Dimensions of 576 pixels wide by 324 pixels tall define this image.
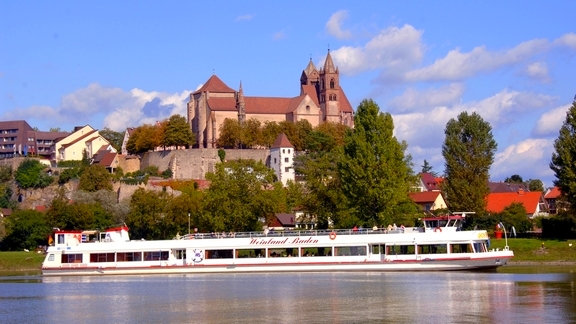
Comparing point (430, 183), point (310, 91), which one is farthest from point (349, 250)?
point (310, 91)

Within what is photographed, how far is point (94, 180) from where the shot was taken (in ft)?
436

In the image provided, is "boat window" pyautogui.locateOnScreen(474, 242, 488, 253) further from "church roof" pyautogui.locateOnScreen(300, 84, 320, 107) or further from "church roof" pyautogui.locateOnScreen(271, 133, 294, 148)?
"church roof" pyautogui.locateOnScreen(300, 84, 320, 107)

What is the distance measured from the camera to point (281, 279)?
194 feet

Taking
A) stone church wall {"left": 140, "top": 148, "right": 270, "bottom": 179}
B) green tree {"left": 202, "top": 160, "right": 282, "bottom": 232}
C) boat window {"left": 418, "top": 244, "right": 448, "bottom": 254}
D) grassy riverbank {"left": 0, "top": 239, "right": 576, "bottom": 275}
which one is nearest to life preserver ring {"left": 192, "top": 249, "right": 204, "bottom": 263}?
green tree {"left": 202, "top": 160, "right": 282, "bottom": 232}

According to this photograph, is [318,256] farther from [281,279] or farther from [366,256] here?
[281,279]

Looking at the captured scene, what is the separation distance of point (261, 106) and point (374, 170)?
325 ft

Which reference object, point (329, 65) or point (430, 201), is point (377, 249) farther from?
point (329, 65)

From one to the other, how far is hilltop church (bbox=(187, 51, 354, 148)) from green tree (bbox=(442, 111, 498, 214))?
76522 millimetres

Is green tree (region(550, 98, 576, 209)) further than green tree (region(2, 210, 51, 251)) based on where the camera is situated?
No

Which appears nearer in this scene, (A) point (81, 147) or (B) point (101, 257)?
(B) point (101, 257)

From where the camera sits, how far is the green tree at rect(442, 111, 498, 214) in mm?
83875

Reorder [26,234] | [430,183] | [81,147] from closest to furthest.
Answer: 1. [26,234]
2. [430,183]
3. [81,147]

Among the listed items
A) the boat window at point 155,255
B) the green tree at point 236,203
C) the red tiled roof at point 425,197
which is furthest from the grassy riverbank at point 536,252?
the red tiled roof at point 425,197

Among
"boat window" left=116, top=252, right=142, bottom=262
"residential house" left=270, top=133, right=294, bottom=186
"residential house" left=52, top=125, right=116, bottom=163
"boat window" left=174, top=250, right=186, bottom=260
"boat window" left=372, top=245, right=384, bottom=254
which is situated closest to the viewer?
"boat window" left=372, top=245, right=384, bottom=254
